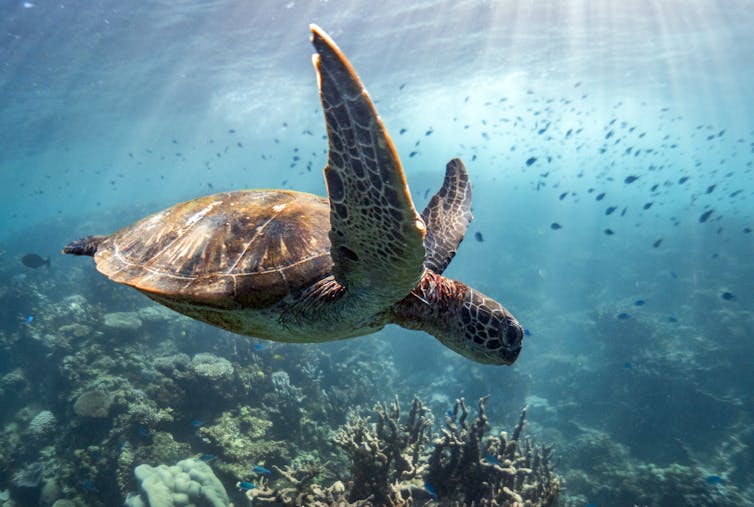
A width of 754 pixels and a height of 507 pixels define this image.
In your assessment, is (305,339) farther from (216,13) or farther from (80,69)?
(80,69)

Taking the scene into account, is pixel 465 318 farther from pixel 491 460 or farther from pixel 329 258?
pixel 491 460

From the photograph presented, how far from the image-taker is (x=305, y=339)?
3.38 m

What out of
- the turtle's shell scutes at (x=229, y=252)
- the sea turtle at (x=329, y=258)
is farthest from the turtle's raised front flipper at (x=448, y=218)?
the turtle's shell scutes at (x=229, y=252)

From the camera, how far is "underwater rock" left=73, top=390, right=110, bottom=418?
22.2 feet

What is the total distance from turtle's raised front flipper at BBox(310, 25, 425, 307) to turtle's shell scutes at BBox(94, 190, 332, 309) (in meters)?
0.59

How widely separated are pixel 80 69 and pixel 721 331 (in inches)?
1289

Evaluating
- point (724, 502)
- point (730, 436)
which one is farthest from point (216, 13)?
point (730, 436)

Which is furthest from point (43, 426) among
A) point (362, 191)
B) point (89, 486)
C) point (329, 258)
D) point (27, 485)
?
point (362, 191)

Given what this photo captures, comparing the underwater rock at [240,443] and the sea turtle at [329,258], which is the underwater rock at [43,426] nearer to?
the underwater rock at [240,443]

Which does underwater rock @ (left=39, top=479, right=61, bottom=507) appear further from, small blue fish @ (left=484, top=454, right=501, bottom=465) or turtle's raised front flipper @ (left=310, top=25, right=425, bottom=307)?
turtle's raised front flipper @ (left=310, top=25, right=425, bottom=307)

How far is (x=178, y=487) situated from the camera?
4820mm

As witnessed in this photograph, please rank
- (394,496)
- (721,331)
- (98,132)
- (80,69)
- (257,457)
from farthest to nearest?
1. (98,132)
2. (80,69)
3. (721,331)
4. (257,457)
5. (394,496)

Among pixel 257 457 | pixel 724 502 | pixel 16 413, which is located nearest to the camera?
pixel 257 457

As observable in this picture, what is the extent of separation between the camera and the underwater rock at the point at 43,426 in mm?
8016
